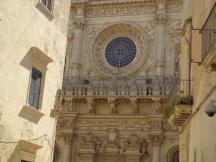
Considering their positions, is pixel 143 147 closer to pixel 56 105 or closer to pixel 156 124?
pixel 156 124

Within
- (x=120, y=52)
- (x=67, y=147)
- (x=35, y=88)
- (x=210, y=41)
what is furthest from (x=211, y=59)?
(x=120, y=52)

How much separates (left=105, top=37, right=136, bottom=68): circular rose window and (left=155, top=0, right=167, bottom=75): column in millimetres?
1653

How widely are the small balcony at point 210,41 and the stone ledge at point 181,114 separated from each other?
2552 millimetres

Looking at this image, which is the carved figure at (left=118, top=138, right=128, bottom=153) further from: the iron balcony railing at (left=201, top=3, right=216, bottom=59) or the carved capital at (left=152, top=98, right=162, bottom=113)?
the iron balcony railing at (left=201, top=3, right=216, bottom=59)

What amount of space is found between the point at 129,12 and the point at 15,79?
15.6 metres

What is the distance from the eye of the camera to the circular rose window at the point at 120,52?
2583 cm

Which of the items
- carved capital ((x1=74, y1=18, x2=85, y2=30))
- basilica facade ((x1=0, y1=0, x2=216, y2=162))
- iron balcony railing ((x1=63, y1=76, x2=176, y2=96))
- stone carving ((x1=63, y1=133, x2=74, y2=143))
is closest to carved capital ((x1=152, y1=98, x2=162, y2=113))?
basilica facade ((x1=0, y1=0, x2=216, y2=162))

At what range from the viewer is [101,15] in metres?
26.6

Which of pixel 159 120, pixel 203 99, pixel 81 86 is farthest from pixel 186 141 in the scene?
pixel 81 86

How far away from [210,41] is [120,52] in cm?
1848

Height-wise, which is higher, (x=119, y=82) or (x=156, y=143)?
(x=119, y=82)

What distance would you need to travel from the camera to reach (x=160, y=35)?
2492cm

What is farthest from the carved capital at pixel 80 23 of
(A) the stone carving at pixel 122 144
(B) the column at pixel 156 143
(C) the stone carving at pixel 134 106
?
(B) the column at pixel 156 143

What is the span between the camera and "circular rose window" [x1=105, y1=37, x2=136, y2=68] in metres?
25.8
